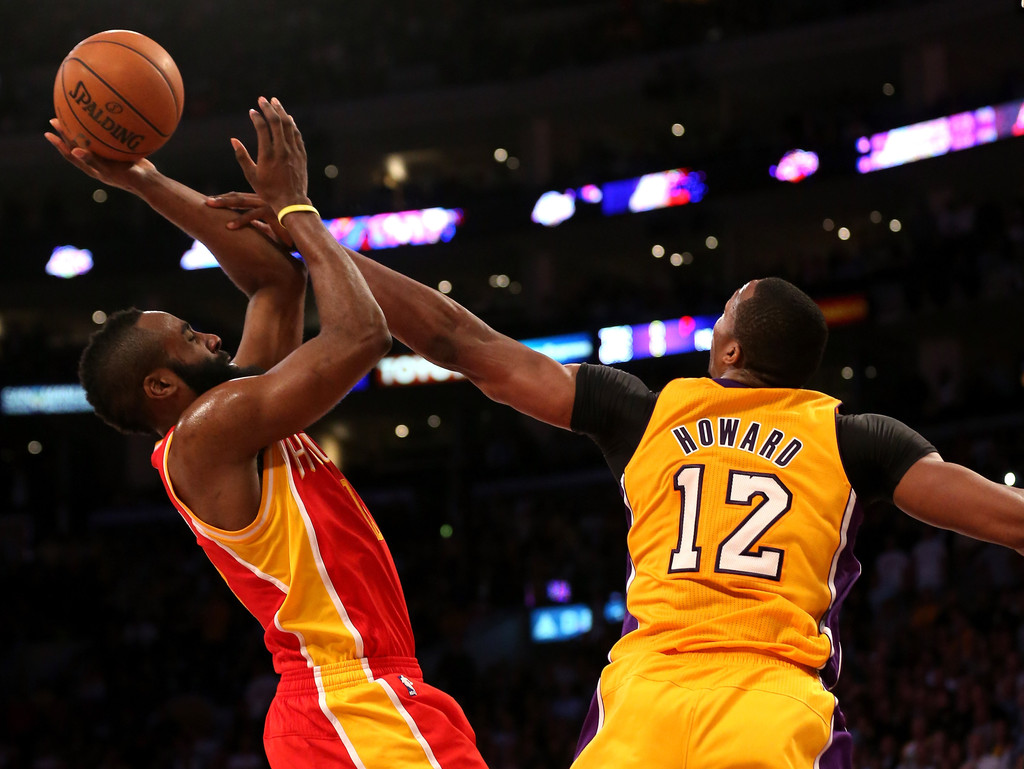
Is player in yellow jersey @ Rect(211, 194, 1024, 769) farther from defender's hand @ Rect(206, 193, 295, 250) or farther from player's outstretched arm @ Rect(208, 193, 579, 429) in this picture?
defender's hand @ Rect(206, 193, 295, 250)

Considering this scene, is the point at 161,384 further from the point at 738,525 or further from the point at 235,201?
the point at 738,525

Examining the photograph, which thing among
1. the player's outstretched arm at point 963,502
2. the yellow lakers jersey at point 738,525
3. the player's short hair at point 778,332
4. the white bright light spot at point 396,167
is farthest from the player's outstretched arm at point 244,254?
the white bright light spot at point 396,167

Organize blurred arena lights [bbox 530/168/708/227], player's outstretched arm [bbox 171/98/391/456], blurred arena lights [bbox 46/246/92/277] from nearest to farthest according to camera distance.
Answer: player's outstretched arm [bbox 171/98/391/456] → blurred arena lights [bbox 530/168/708/227] → blurred arena lights [bbox 46/246/92/277]

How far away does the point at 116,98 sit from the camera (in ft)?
12.8

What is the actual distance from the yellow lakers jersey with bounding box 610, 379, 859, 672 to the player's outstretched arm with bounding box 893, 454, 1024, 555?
0.54 feet

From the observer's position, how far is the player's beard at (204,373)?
3.41 m

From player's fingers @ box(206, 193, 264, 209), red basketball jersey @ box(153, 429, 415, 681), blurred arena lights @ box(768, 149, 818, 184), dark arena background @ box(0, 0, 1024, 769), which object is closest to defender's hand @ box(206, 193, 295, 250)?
player's fingers @ box(206, 193, 264, 209)

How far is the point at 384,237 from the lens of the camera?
2320cm

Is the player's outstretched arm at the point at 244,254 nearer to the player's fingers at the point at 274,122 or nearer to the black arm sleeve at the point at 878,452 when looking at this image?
the player's fingers at the point at 274,122

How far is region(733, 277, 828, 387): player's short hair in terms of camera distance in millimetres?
3033

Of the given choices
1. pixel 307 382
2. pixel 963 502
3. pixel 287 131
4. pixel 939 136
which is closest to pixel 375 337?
pixel 307 382

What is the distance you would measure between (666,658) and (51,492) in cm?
2384

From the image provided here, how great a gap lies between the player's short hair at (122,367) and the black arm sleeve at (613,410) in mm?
1272

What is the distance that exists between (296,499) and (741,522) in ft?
4.21
